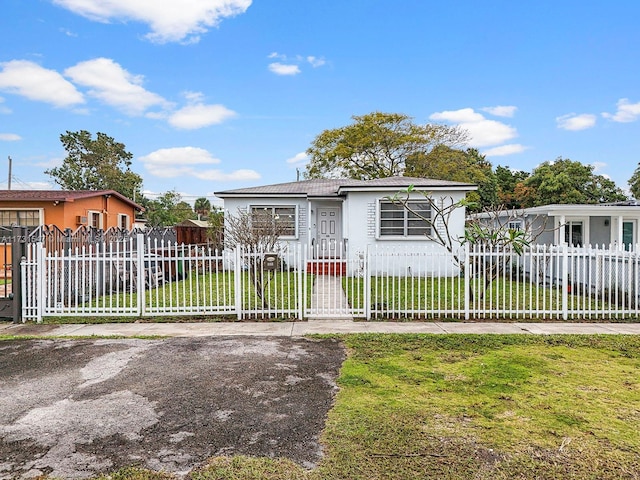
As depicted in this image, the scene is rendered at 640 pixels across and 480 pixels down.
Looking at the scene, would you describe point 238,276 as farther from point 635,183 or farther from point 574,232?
point 635,183

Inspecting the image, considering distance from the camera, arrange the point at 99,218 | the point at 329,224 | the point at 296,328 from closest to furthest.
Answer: the point at 296,328 < the point at 329,224 < the point at 99,218

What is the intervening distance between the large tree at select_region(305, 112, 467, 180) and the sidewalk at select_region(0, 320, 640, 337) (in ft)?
80.6

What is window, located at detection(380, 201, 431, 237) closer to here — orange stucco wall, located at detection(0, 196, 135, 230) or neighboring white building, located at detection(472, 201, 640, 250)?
neighboring white building, located at detection(472, 201, 640, 250)

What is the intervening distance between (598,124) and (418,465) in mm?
26499

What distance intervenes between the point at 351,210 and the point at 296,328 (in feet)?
27.3

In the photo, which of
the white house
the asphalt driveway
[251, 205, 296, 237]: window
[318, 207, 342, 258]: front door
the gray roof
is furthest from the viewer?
[318, 207, 342, 258]: front door

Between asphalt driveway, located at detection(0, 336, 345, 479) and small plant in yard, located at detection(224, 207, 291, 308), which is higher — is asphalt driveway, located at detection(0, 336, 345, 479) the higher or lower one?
the lower one

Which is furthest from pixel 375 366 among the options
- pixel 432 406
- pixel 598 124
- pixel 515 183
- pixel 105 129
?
pixel 105 129

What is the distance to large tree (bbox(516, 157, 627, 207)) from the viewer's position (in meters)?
35.8

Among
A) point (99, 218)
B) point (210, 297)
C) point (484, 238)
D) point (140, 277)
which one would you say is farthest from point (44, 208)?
point (484, 238)

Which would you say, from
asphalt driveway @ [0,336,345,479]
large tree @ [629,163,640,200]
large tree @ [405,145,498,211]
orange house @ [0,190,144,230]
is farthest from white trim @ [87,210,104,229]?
large tree @ [629,163,640,200]

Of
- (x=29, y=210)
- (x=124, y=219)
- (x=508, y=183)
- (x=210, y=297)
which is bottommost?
(x=210, y=297)

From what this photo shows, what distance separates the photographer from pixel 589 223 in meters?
20.4

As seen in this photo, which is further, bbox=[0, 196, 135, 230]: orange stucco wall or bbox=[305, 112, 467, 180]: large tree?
bbox=[305, 112, 467, 180]: large tree
